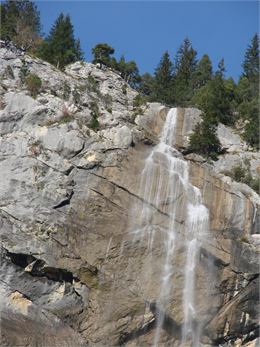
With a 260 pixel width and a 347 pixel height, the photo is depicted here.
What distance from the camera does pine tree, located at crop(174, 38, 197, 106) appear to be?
204 feet

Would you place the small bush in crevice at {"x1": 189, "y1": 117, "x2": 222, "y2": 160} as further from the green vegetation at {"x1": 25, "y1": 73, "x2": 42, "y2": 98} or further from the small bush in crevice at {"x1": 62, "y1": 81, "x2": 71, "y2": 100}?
the green vegetation at {"x1": 25, "y1": 73, "x2": 42, "y2": 98}

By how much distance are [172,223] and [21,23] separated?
34500 mm

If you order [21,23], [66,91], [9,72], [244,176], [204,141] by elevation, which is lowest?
[244,176]

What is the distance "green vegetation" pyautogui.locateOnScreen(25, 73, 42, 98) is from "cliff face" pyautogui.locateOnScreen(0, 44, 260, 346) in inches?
121

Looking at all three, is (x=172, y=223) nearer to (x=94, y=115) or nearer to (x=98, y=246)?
(x=98, y=246)

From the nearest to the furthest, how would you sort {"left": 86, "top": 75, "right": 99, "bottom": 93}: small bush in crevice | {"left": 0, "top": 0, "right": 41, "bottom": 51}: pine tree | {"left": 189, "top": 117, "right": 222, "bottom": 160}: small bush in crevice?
{"left": 189, "top": 117, "right": 222, "bottom": 160}: small bush in crevice
{"left": 86, "top": 75, "right": 99, "bottom": 93}: small bush in crevice
{"left": 0, "top": 0, "right": 41, "bottom": 51}: pine tree

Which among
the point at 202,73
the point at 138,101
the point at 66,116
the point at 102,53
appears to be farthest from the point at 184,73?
the point at 66,116

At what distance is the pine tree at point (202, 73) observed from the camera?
2862 inches

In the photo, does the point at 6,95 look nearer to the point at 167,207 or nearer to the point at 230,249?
the point at 167,207

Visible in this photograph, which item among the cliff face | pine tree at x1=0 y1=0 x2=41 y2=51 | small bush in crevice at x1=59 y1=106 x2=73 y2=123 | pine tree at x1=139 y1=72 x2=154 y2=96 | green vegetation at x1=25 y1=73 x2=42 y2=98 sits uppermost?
pine tree at x1=0 y1=0 x2=41 y2=51

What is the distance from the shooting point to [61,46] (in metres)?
63.5

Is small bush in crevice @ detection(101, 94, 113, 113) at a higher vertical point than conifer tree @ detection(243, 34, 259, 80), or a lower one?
lower

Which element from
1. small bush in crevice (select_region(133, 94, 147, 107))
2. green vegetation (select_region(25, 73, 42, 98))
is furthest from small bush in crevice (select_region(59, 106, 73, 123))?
small bush in crevice (select_region(133, 94, 147, 107))

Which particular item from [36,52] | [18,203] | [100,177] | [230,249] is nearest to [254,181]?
[230,249]
